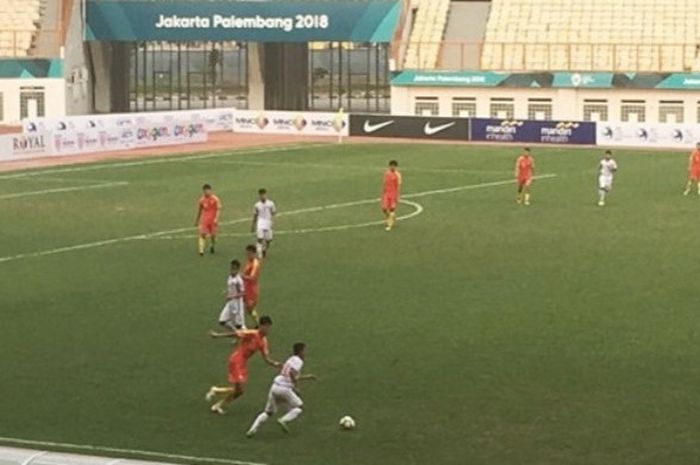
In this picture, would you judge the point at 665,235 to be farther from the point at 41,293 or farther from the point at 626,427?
the point at 626,427

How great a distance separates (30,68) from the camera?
3265 inches

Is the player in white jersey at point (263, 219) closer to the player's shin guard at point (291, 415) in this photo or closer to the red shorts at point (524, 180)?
the red shorts at point (524, 180)

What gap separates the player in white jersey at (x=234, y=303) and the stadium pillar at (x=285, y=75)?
62821mm

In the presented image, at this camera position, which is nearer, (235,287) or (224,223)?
(235,287)

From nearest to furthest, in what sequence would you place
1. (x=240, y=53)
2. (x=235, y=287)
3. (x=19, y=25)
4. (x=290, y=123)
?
1. (x=235, y=287)
2. (x=290, y=123)
3. (x=19, y=25)
4. (x=240, y=53)

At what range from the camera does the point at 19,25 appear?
8631cm

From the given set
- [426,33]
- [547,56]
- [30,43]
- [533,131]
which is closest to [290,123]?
[426,33]

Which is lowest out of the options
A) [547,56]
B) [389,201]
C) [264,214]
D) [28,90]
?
[389,201]

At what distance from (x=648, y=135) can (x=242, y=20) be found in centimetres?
2371

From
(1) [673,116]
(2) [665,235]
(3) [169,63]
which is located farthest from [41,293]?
(3) [169,63]

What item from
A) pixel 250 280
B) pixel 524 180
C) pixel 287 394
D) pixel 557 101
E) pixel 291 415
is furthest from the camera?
pixel 557 101

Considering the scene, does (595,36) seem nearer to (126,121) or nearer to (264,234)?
(126,121)

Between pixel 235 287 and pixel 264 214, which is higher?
pixel 264 214

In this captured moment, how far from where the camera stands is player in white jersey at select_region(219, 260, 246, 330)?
2609 cm
